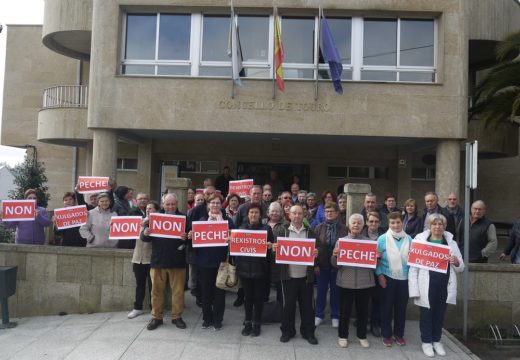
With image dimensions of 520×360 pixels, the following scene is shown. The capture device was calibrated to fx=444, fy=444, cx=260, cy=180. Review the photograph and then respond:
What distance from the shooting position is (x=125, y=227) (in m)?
7.25

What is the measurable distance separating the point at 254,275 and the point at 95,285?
10.7 ft

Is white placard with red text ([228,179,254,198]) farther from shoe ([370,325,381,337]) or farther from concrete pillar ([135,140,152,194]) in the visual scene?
concrete pillar ([135,140,152,194])

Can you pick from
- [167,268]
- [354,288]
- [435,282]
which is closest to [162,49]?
[167,268]

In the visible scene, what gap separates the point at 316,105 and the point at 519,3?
8548 millimetres

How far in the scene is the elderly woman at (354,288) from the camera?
6.05 m

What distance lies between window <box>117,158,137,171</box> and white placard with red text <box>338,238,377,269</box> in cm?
1243

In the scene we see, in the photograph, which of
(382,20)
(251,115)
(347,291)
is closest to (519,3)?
(382,20)

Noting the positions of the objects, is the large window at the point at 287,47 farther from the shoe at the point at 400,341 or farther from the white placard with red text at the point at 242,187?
the shoe at the point at 400,341

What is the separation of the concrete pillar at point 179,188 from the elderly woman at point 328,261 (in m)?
3.08

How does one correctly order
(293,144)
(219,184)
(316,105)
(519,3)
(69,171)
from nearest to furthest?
1. (316,105)
2. (219,184)
3. (519,3)
4. (293,144)
5. (69,171)

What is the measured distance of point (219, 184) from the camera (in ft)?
43.6

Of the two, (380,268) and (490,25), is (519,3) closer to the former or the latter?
(490,25)

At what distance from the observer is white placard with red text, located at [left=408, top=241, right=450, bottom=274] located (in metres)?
5.79

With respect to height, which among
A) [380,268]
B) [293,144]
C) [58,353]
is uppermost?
[293,144]
